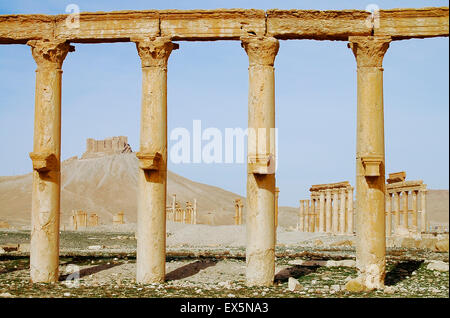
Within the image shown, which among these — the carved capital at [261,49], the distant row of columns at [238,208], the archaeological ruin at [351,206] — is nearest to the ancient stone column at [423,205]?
the archaeological ruin at [351,206]

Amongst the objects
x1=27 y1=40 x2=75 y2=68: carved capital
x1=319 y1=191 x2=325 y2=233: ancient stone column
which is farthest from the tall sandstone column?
x1=27 y1=40 x2=75 y2=68: carved capital

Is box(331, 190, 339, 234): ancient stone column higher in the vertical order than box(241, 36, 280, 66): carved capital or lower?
lower

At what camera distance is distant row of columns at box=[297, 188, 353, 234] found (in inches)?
1756

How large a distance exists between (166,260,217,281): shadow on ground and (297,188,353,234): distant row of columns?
24.2m

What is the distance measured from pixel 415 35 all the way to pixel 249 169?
5.31m

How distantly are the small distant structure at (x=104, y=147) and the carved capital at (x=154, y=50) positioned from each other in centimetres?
15056

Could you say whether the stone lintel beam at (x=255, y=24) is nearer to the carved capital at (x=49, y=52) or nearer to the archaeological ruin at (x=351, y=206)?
the carved capital at (x=49, y=52)

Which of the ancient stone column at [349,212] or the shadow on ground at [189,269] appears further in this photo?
the ancient stone column at [349,212]

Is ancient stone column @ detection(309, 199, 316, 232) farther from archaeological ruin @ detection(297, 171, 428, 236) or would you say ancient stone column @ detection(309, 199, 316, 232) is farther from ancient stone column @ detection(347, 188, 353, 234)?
ancient stone column @ detection(347, 188, 353, 234)

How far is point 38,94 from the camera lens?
18.1 metres

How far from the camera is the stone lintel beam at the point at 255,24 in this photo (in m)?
17.2

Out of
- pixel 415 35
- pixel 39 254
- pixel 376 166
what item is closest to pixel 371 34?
pixel 415 35

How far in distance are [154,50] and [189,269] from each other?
6.31 meters
